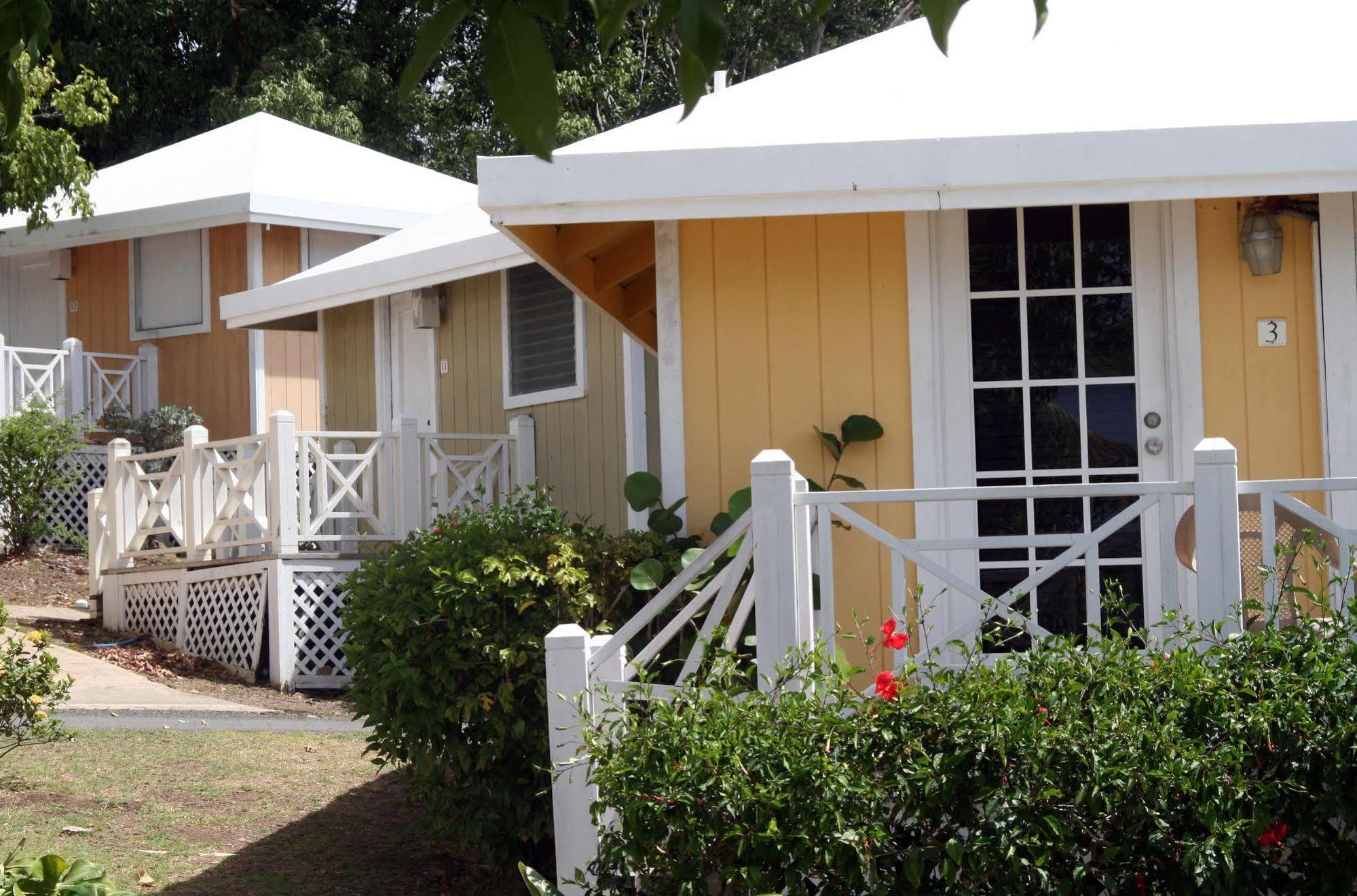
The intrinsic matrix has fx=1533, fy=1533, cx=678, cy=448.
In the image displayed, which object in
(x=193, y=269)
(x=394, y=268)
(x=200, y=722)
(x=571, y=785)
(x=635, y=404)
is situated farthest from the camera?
(x=193, y=269)

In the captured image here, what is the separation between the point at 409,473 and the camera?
11484 millimetres

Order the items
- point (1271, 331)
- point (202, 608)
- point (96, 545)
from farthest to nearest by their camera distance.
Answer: point (96, 545), point (202, 608), point (1271, 331)

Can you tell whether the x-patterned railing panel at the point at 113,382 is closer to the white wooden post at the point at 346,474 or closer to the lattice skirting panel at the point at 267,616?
the white wooden post at the point at 346,474

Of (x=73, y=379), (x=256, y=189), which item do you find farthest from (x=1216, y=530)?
(x=73, y=379)

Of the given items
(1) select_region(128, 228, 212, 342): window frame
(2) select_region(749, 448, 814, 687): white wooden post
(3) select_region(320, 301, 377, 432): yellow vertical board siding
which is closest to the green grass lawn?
(2) select_region(749, 448, 814, 687): white wooden post

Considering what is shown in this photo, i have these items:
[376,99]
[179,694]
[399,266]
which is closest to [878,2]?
[376,99]

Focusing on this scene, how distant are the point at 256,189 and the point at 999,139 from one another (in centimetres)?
1244

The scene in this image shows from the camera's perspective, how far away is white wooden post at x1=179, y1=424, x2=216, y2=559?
1224cm

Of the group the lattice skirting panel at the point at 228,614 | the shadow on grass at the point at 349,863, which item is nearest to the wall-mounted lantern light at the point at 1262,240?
the shadow on grass at the point at 349,863

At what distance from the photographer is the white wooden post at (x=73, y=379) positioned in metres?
16.9

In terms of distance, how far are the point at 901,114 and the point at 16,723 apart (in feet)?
17.2

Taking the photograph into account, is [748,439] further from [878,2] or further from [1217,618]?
[878,2]

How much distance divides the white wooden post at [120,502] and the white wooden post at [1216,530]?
33.6ft

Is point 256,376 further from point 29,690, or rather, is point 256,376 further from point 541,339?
point 29,690
